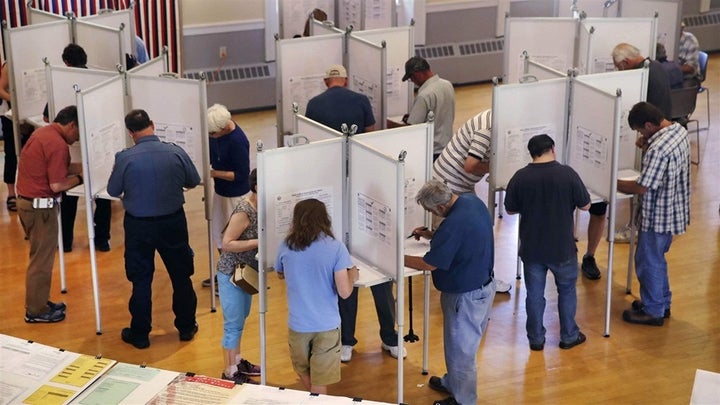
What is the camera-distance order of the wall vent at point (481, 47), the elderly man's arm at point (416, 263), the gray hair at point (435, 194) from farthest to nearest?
the wall vent at point (481, 47)
the elderly man's arm at point (416, 263)
the gray hair at point (435, 194)

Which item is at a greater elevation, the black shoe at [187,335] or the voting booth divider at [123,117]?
the voting booth divider at [123,117]

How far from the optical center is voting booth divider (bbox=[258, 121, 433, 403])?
529 centimetres

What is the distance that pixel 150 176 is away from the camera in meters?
5.95

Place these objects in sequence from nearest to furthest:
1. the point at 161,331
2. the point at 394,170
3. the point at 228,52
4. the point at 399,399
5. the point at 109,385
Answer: the point at 109,385 → the point at 394,170 → the point at 399,399 → the point at 161,331 → the point at 228,52

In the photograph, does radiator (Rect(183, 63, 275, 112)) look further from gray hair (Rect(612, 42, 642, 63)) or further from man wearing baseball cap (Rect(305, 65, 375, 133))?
gray hair (Rect(612, 42, 642, 63))

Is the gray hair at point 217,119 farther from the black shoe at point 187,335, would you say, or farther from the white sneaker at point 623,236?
the white sneaker at point 623,236

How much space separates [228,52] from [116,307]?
15.2 feet

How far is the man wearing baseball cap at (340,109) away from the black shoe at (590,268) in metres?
1.74

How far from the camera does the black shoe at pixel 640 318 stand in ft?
21.7

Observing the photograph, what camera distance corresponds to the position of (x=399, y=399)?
5.65 meters

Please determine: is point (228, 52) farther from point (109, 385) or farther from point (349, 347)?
point (109, 385)

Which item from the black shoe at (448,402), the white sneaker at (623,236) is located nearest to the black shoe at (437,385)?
the black shoe at (448,402)

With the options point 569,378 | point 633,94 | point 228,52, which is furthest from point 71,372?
point 228,52

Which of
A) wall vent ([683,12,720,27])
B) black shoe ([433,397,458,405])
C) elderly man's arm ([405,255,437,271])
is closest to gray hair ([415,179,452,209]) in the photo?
elderly man's arm ([405,255,437,271])
